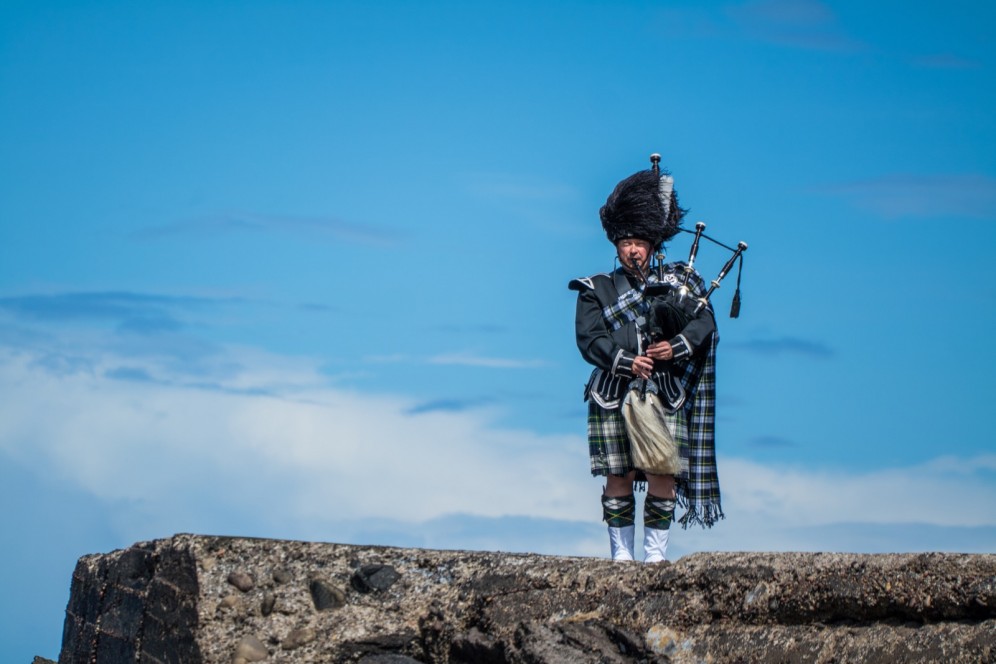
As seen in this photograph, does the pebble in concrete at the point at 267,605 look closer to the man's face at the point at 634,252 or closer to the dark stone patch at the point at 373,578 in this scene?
the dark stone patch at the point at 373,578

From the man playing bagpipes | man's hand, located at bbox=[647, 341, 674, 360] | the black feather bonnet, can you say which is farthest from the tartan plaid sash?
the black feather bonnet

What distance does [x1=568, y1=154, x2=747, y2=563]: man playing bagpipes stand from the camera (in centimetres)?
697

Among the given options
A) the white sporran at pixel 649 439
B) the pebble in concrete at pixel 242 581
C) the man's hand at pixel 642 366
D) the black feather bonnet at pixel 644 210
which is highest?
the black feather bonnet at pixel 644 210

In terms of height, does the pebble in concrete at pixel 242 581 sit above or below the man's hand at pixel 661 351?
below

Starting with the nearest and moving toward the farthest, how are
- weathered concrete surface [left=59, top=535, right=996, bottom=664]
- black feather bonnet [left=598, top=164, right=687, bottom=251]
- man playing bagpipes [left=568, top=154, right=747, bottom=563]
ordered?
1. weathered concrete surface [left=59, top=535, right=996, bottom=664]
2. man playing bagpipes [left=568, top=154, right=747, bottom=563]
3. black feather bonnet [left=598, top=164, right=687, bottom=251]

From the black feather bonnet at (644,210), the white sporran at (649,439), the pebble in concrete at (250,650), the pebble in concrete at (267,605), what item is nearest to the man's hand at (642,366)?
the white sporran at (649,439)

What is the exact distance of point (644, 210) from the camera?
735cm

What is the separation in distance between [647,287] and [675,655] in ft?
11.0

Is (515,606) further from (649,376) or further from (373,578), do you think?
(649,376)

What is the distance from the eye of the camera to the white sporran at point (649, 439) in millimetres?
6859

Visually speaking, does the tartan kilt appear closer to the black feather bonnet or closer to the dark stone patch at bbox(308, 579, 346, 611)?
the black feather bonnet

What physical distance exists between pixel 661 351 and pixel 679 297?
0.32 meters

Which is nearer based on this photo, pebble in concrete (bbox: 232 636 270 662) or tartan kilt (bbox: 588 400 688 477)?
pebble in concrete (bbox: 232 636 270 662)

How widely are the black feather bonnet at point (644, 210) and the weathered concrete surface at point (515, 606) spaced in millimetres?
2840
